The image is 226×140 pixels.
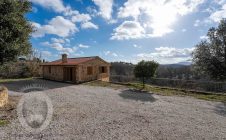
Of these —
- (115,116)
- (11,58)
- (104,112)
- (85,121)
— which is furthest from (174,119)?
(11,58)

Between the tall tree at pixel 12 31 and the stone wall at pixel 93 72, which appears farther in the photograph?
the stone wall at pixel 93 72

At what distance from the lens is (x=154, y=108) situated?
10195 mm

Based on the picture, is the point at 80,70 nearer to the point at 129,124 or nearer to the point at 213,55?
the point at 213,55

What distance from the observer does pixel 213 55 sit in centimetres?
1950

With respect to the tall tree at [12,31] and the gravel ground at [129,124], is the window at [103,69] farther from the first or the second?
the gravel ground at [129,124]

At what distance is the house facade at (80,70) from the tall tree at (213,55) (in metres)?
12.2

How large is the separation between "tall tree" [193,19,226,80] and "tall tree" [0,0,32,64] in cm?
1637

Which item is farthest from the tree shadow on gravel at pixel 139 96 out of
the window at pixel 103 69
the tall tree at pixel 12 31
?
the window at pixel 103 69

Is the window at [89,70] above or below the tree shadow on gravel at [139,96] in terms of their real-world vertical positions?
above

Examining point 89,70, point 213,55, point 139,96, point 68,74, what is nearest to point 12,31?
point 139,96

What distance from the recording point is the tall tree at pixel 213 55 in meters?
19.1

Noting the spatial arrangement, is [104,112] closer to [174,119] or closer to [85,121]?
[85,121]

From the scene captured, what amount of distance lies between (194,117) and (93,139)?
16.2ft

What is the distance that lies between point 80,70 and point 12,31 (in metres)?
13.7
